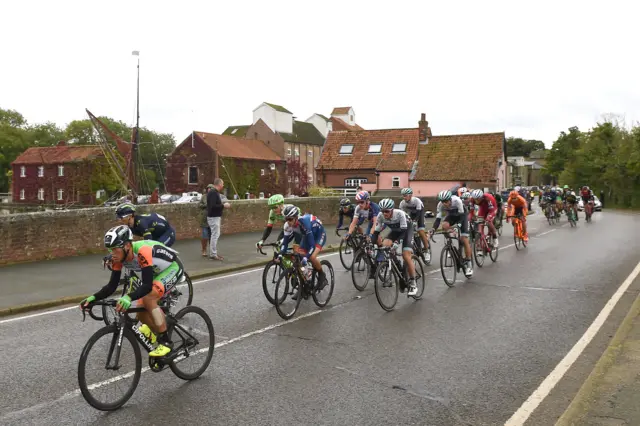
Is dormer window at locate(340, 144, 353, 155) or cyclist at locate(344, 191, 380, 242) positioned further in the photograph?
dormer window at locate(340, 144, 353, 155)

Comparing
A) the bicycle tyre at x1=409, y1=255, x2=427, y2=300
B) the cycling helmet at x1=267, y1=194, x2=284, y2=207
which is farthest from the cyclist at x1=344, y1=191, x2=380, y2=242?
the cycling helmet at x1=267, y1=194, x2=284, y2=207

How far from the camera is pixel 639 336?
21.9 feet

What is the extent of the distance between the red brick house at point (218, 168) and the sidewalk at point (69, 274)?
53057mm

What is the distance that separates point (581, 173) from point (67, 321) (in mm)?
63174

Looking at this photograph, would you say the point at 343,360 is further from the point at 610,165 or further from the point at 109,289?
the point at 610,165

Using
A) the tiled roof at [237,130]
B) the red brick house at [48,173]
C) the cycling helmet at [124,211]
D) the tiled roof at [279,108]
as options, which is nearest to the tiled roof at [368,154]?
the tiled roof at [279,108]

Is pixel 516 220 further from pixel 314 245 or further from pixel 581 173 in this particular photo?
pixel 581 173

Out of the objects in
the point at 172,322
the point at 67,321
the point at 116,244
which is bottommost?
the point at 67,321

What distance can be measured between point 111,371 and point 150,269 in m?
0.96

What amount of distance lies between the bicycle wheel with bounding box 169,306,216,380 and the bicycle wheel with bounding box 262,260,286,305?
2.63 metres

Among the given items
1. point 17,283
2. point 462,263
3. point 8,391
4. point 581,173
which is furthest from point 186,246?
point 581,173

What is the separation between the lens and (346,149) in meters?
58.2

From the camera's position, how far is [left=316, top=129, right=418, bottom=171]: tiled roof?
55.2m

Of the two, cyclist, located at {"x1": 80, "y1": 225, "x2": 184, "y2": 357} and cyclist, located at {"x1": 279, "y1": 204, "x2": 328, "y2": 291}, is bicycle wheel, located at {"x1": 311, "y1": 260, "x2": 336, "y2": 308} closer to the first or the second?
cyclist, located at {"x1": 279, "y1": 204, "x2": 328, "y2": 291}
